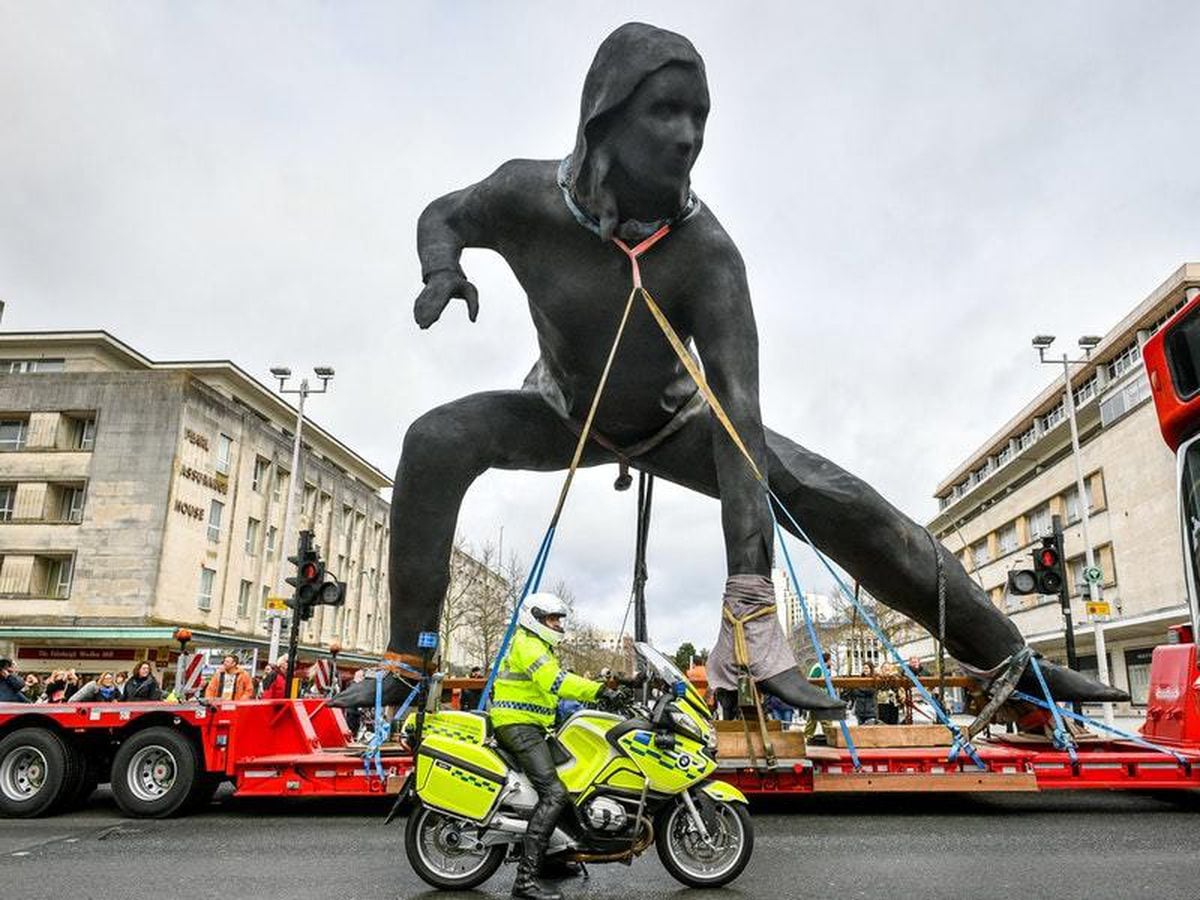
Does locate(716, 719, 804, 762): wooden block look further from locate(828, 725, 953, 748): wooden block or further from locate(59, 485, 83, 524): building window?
locate(59, 485, 83, 524): building window

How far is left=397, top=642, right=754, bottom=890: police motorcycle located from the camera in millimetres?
4984

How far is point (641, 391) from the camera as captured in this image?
19.4 feet

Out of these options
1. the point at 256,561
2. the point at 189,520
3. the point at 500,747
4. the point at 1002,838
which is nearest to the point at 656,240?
the point at 500,747

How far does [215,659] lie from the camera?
27016 mm

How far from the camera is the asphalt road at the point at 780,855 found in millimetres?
4770

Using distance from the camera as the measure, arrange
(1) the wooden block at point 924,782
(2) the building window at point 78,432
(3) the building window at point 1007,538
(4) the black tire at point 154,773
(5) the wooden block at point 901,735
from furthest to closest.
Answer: (3) the building window at point 1007,538 → (2) the building window at point 78,432 → (4) the black tire at point 154,773 → (5) the wooden block at point 901,735 → (1) the wooden block at point 924,782

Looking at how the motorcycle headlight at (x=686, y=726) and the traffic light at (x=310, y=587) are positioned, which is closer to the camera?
the motorcycle headlight at (x=686, y=726)

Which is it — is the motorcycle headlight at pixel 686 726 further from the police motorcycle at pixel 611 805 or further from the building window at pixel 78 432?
the building window at pixel 78 432

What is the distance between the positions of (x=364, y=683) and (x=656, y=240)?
3.51 m

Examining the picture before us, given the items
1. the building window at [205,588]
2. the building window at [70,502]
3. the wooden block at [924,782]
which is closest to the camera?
the wooden block at [924,782]

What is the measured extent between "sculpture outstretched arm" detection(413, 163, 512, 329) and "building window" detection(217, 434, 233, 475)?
99.2 feet

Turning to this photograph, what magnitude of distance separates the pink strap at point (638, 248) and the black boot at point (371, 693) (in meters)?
Answer: 3.07

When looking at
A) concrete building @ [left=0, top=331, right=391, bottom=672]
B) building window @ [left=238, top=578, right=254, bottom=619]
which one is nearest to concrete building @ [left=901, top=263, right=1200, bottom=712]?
concrete building @ [left=0, top=331, right=391, bottom=672]

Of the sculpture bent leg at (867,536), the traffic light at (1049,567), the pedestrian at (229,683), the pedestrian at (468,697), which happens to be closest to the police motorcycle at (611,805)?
the sculpture bent leg at (867,536)
